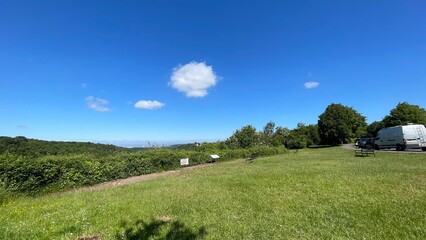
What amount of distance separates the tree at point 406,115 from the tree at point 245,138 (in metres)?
30.6

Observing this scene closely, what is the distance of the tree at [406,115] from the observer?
48062mm

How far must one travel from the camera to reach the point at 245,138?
41.8 m

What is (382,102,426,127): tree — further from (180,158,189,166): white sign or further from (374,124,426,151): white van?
(180,158,189,166): white sign

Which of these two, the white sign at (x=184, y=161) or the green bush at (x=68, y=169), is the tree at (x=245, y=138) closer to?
the white sign at (x=184, y=161)

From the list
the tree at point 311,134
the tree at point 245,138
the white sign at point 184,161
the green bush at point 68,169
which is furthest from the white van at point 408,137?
the tree at point 311,134

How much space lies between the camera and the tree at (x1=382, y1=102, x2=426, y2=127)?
4806cm

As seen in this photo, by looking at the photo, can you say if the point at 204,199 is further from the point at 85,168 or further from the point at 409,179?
the point at 85,168

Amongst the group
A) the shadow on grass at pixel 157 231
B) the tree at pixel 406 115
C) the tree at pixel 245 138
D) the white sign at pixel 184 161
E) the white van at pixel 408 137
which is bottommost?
the shadow on grass at pixel 157 231

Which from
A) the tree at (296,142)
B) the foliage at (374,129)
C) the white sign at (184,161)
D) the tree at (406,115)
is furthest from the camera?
the foliage at (374,129)

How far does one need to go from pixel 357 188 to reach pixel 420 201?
5.85 ft

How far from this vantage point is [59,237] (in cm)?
475

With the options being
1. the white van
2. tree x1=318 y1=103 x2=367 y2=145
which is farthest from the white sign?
tree x1=318 y1=103 x2=367 y2=145

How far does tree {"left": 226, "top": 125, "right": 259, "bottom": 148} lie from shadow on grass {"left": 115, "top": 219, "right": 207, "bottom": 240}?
3676cm

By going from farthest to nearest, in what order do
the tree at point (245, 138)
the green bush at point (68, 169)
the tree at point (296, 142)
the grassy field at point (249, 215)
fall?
the tree at point (296, 142) < the tree at point (245, 138) < the green bush at point (68, 169) < the grassy field at point (249, 215)
